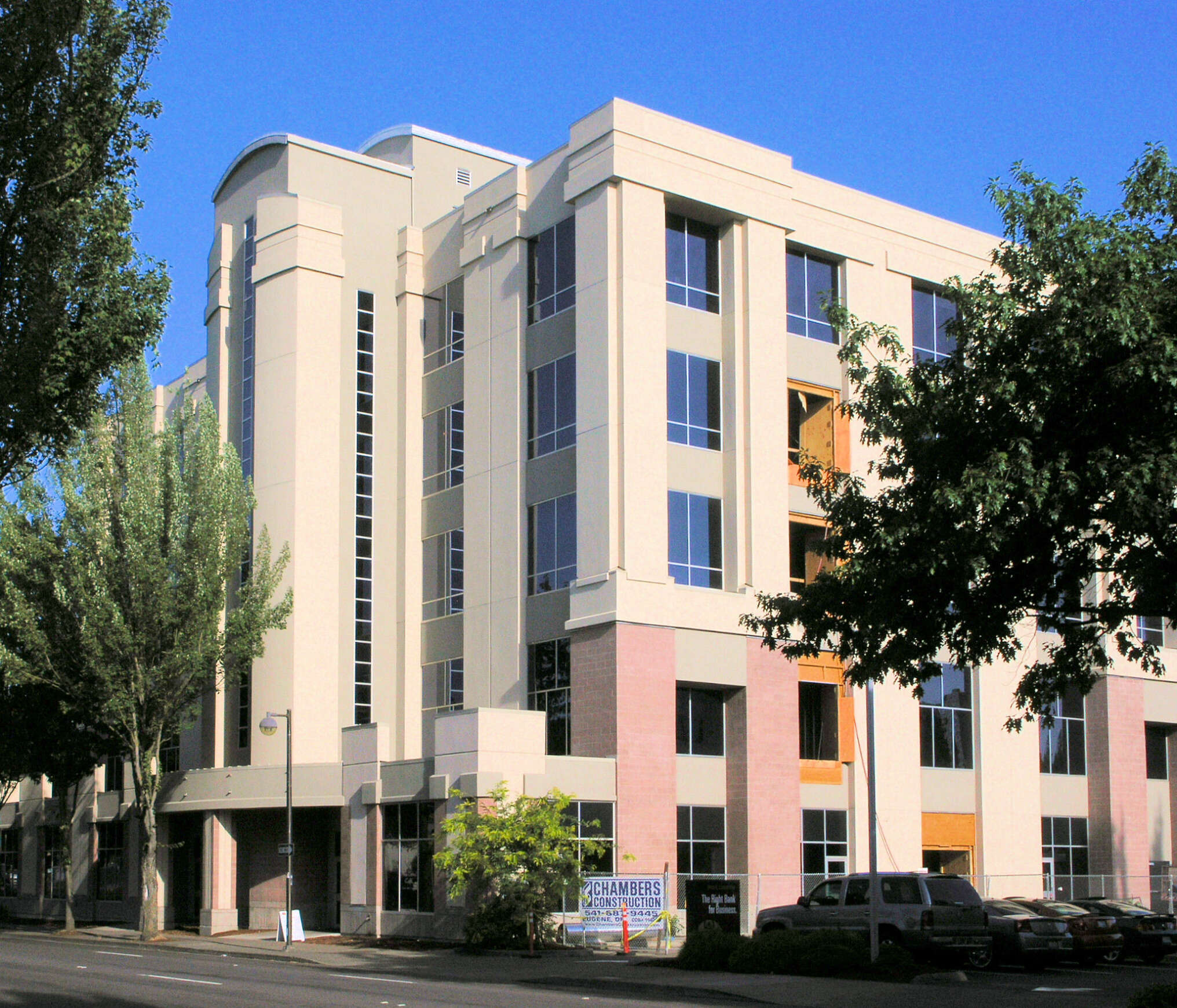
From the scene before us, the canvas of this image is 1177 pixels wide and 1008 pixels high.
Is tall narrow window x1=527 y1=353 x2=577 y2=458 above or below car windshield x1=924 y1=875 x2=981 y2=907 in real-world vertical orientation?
above

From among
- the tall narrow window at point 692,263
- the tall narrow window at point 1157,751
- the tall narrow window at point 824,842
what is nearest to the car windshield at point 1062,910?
the tall narrow window at point 824,842

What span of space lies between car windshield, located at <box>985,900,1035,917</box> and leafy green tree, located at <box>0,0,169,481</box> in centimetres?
2032

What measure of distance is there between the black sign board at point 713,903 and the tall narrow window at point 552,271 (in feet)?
55.3

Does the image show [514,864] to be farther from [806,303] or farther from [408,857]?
[806,303]

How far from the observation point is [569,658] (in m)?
38.1

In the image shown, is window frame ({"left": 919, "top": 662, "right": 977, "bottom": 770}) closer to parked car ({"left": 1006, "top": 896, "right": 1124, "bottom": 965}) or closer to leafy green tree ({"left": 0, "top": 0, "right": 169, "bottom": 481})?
parked car ({"left": 1006, "top": 896, "right": 1124, "bottom": 965})

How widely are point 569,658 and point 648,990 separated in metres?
15.4

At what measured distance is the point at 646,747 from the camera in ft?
120

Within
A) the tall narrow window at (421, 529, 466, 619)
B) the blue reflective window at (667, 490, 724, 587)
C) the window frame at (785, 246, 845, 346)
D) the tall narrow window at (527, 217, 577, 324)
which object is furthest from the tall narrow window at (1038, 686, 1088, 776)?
the tall narrow window at (527, 217, 577, 324)

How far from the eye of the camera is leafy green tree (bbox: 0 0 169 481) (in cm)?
1511

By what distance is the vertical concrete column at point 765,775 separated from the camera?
125 ft

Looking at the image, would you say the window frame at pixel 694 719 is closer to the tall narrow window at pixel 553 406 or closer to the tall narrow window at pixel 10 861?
the tall narrow window at pixel 553 406

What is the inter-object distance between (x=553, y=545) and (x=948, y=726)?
13585 millimetres

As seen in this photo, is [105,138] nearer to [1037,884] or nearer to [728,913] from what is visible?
[728,913]
